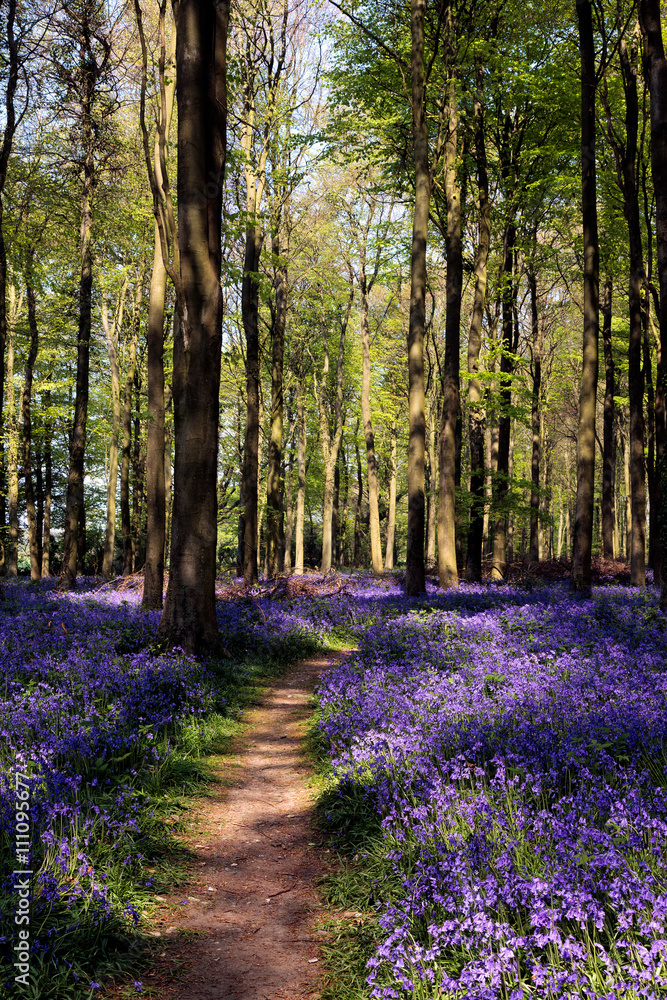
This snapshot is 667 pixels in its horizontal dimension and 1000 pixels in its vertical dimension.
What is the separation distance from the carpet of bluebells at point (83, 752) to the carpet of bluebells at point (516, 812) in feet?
4.90

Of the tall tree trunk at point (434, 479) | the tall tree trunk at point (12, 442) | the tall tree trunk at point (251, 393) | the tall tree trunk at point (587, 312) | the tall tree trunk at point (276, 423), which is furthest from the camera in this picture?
the tall tree trunk at point (434, 479)

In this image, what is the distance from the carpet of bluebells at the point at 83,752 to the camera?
127 inches

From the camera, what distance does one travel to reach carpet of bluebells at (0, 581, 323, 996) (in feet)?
10.6

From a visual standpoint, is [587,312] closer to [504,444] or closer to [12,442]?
[504,444]

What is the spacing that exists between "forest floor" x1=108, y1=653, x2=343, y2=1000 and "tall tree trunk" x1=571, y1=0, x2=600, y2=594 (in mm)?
8452

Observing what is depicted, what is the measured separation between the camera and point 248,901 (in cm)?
407

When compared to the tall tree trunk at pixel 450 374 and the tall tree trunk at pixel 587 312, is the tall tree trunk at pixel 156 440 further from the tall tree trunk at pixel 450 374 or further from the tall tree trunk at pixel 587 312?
the tall tree trunk at pixel 587 312

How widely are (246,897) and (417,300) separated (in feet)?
39.1

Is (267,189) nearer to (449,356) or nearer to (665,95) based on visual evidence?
(449,356)

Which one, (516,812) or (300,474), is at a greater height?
(300,474)

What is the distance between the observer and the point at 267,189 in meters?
19.7

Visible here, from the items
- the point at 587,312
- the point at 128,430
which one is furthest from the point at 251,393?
the point at 587,312

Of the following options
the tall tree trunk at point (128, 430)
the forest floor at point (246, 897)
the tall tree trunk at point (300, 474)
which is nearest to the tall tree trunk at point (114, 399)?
the tall tree trunk at point (128, 430)

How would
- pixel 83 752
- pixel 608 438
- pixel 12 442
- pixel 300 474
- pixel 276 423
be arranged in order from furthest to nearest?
pixel 300 474, pixel 608 438, pixel 12 442, pixel 276 423, pixel 83 752
